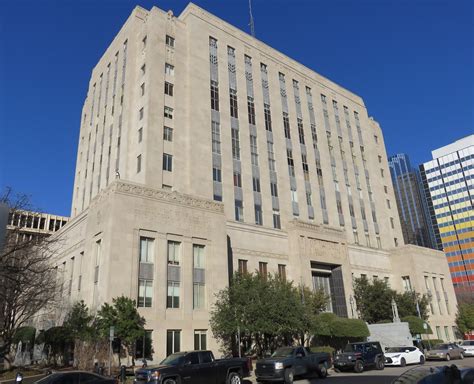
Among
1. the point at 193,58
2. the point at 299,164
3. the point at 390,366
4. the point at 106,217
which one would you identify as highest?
the point at 193,58

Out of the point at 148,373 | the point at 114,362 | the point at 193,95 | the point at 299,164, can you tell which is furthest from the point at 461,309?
the point at 148,373

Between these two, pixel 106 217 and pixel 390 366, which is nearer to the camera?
pixel 390 366

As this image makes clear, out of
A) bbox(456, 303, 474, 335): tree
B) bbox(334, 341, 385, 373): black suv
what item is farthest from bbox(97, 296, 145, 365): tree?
bbox(456, 303, 474, 335): tree

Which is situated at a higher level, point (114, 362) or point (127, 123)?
point (127, 123)

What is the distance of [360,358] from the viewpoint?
25531 mm

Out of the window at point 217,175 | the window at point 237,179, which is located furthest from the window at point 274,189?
the window at point 217,175

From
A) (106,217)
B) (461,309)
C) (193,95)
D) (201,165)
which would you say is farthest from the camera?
(461,309)

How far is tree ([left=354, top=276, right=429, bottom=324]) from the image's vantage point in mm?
48000

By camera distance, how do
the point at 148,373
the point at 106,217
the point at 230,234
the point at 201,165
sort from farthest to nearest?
the point at 201,165, the point at 230,234, the point at 106,217, the point at 148,373

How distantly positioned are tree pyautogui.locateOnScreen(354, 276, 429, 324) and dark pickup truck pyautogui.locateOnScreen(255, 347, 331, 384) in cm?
2672

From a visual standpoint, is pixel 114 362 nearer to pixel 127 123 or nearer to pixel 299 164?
pixel 127 123

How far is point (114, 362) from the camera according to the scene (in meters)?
27.3

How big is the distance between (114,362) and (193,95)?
101ft

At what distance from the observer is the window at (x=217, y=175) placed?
149 feet
